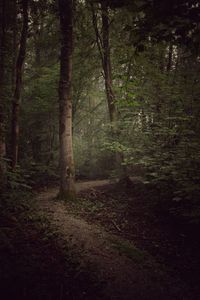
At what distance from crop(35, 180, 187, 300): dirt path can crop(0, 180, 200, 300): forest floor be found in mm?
19

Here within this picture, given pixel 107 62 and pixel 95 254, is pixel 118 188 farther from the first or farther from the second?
pixel 95 254

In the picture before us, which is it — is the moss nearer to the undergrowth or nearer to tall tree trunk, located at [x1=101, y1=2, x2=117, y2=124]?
the undergrowth

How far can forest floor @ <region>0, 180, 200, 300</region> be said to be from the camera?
15.0 ft

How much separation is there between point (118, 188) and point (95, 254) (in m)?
8.95

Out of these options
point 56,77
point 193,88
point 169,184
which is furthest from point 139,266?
point 56,77

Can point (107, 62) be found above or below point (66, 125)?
above

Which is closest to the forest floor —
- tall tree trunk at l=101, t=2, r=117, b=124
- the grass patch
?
the grass patch

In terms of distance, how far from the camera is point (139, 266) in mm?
6137

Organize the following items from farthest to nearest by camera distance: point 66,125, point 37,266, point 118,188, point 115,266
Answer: point 118,188
point 66,125
point 115,266
point 37,266

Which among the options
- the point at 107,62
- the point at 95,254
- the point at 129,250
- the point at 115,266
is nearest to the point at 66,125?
the point at 107,62

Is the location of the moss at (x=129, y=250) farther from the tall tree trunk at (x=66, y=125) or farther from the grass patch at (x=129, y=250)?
the tall tree trunk at (x=66, y=125)

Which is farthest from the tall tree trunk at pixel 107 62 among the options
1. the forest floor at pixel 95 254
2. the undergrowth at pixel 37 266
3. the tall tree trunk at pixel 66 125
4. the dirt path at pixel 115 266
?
the undergrowth at pixel 37 266

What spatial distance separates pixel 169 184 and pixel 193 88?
11.7ft

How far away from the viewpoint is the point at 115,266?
5.96 meters
